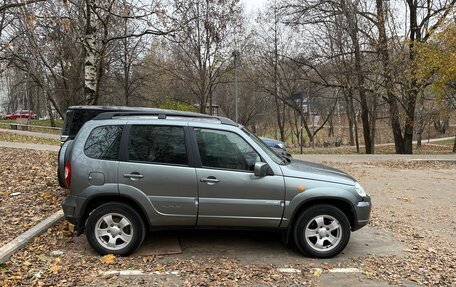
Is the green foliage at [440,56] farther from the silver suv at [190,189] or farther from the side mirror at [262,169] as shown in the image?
the side mirror at [262,169]

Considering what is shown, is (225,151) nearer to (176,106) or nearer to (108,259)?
(108,259)

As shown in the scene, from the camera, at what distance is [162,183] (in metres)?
4.93

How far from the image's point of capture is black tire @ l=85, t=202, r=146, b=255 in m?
4.91

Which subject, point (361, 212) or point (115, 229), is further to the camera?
point (361, 212)

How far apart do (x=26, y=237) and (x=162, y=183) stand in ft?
6.55

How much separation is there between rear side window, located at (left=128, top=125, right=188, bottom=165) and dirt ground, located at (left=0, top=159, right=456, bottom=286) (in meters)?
1.19

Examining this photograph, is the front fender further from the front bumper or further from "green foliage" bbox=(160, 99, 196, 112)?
"green foliage" bbox=(160, 99, 196, 112)

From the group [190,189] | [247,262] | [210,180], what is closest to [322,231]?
[247,262]

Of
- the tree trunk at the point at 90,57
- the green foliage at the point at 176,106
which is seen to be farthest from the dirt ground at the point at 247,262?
the green foliage at the point at 176,106

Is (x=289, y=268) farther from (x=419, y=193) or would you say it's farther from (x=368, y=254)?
(x=419, y=193)

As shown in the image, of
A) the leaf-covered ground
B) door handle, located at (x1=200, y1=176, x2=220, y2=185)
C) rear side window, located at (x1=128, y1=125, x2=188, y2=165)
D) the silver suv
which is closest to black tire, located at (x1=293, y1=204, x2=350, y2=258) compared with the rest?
the silver suv

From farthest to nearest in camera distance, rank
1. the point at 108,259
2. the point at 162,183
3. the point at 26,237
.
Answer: the point at 26,237 → the point at 162,183 → the point at 108,259

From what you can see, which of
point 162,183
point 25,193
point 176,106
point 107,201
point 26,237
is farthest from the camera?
point 176,106

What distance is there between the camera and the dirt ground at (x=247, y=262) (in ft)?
14.3
